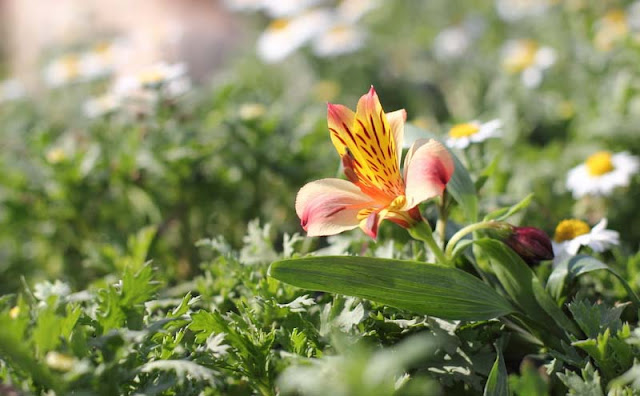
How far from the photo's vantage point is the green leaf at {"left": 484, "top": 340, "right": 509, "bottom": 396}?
0.92 metres

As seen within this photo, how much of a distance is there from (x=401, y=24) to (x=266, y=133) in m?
2.36

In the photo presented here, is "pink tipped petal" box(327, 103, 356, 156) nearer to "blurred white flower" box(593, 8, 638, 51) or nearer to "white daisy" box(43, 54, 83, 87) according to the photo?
"blurred white flower" box(593, 8, 638, 51)

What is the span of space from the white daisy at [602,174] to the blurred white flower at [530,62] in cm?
85

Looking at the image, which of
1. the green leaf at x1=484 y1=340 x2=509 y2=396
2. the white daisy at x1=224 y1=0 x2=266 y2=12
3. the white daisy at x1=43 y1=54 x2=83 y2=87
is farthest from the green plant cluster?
the white daisy at x1=224 y1=0 x2=266 y2=12

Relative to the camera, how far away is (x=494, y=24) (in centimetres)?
361

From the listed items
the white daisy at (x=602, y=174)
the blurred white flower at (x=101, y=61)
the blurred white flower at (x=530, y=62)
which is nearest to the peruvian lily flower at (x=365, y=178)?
the white daisy at (x=602, y=174)

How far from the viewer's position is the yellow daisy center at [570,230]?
1249mm

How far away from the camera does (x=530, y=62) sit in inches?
102

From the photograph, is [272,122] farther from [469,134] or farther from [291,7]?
[291,7]

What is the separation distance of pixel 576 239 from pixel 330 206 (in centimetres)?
52

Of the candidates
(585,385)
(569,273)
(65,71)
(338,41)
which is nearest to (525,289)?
(569,273)

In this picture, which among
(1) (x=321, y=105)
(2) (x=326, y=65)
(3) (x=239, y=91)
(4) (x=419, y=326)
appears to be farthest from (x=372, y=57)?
(4) (x=419, y=326)

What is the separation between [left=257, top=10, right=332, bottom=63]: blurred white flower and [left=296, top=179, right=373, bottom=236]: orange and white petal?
1.90 metres

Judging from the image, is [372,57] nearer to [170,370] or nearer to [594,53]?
[594,53]
